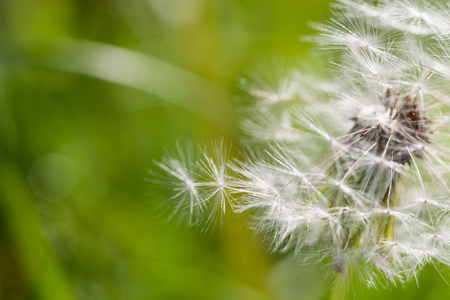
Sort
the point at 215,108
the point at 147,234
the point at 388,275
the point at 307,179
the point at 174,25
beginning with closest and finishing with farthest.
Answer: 1. the point at 388,275
2. the point at 307,179
3. the point at 147,234
4. the point at 215,108
5. the point at 174,25

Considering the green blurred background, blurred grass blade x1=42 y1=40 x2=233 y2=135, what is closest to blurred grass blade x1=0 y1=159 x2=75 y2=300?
the green blurred background

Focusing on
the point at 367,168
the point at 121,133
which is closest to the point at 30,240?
the point at 121,133

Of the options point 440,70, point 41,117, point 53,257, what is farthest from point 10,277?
point 440,70

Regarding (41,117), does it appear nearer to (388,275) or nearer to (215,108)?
(215,108)

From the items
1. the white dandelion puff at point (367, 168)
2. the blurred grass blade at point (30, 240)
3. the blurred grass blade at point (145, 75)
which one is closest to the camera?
the white dandelion puff at point (367, 168)

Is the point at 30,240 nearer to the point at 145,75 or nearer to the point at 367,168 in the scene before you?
the point at 145,75

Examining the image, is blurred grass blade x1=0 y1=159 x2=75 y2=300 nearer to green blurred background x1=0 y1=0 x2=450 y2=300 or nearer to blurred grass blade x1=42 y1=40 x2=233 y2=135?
green blurred background x1=0 y1=0 x2=450 y2=300

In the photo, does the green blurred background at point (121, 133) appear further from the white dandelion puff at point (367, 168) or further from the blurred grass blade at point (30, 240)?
the white dandelion puff at point (367, 168)

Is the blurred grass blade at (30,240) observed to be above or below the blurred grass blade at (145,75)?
below

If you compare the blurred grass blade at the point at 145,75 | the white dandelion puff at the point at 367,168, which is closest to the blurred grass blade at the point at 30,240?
the blurred grass blade at the point at 145,75
